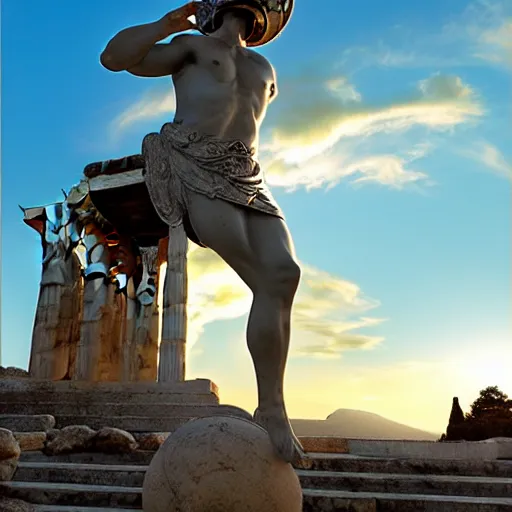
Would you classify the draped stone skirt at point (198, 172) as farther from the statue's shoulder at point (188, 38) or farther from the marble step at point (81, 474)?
the marble step at point (81, 474)

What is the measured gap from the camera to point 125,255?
1703 cm

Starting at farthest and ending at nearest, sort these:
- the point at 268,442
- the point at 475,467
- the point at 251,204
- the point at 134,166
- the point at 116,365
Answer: the point at 116,365 < the point at 134,166 < the point at 475,467 < the point at 251,204 < the point at 268,442

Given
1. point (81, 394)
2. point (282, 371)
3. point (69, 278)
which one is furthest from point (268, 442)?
point (69, 278)

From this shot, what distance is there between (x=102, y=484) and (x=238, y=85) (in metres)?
3.28

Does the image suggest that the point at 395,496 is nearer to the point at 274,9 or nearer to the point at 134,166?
the point at 274,9

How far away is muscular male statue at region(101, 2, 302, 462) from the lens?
3.26 metres

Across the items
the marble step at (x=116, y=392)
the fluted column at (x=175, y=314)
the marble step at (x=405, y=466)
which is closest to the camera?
the marble step at (x=405, y=466)

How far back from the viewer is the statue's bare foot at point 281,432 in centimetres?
310

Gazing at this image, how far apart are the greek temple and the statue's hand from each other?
1068 cm

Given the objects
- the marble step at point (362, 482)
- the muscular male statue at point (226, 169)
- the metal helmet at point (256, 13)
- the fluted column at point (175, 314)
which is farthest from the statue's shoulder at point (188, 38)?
the fluted column at point (175, 314)

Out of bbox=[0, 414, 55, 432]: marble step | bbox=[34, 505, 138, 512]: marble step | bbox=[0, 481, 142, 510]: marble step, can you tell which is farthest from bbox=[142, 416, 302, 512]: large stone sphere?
bbox=[0, 414, 55, 432]: marble step

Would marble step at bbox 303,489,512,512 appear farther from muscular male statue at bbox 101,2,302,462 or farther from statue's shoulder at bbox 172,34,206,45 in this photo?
statue's shoulder at bbox 172,34,206,45

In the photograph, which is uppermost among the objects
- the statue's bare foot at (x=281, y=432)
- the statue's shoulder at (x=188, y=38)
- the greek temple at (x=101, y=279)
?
the greek temple at (x=101, y=279)

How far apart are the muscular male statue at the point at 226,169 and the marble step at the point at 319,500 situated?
1.29m
